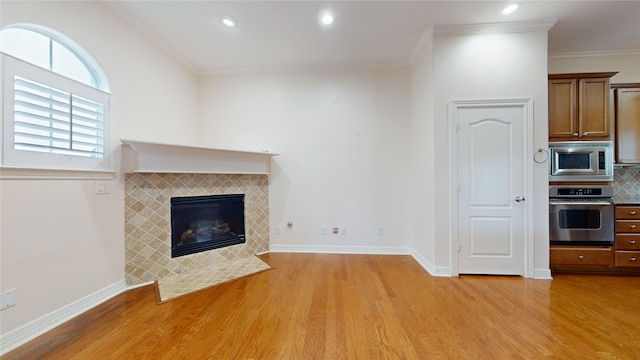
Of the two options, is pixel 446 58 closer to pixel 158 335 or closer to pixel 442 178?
pixel 442 178

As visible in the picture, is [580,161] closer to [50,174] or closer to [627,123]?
[627,123]

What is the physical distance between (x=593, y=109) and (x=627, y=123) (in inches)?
23.9

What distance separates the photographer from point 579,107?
2736 millimetres

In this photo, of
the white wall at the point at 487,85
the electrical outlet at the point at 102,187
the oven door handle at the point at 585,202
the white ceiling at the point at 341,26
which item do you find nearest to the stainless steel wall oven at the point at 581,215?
the oven door handle at the point at 585,202

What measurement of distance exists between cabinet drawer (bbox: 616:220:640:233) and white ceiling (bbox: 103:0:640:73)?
2283mm

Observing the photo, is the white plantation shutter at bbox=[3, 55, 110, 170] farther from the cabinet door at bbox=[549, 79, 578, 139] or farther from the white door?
the cabinet door at bbox=[549, 79, 578, 139]

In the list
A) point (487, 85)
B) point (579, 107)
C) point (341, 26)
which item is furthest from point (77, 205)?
point (579, 107)

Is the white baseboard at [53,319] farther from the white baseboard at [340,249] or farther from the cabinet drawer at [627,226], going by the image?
the cabinet drawer at [627,226]

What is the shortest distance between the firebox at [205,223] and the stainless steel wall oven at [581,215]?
4.08m

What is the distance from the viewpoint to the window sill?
62.1 inches

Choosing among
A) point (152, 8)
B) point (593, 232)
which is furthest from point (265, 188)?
point (593, 232)

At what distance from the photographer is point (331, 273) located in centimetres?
282

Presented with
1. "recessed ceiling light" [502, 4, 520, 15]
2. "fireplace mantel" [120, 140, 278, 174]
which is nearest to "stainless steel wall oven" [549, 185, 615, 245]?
"recessed ceiling light" [502, 4, 520, 15]

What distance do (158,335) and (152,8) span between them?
3.07 metres
